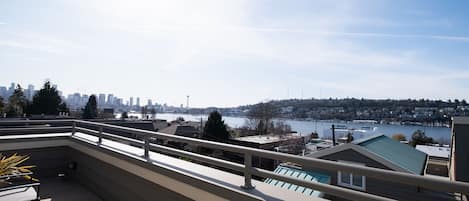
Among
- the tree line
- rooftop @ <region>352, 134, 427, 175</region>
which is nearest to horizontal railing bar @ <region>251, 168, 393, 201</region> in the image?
rooftop @ <region>352, 134, 427, 175</region>

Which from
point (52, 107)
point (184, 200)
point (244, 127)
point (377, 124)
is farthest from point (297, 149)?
point (52, 107)

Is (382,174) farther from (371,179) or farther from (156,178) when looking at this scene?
(371,179)

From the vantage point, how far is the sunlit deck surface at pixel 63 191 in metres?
4.11

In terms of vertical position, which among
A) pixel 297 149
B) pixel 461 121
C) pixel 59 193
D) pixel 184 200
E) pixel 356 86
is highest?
pixel 356 86

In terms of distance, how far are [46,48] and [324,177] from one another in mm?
10277

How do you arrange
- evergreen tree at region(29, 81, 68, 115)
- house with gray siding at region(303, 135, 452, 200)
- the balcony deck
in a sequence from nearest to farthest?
the balcony deck → house with gray siding at region(303, 135, 452, 200) → evergreen tree at region(29, 81, 68, 115)

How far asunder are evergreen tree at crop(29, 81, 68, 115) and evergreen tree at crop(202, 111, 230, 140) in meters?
16.7

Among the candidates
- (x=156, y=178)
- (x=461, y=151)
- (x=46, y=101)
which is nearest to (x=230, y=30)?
(x=156, y=178)

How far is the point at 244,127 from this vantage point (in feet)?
94.9

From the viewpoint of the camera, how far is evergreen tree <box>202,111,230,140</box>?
65.6 feet

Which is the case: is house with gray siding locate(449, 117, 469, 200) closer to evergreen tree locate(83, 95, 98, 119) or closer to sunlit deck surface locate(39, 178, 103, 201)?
sunlit deck surface locate(39, 178, 103, 201)

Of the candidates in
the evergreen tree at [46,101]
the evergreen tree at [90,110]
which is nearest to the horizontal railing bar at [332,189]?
the evergreen tree at [46,101]

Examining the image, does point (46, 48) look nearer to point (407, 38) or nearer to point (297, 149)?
point (407, 38)

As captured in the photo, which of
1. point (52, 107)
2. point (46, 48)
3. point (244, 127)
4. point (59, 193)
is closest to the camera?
point (59, 193)
